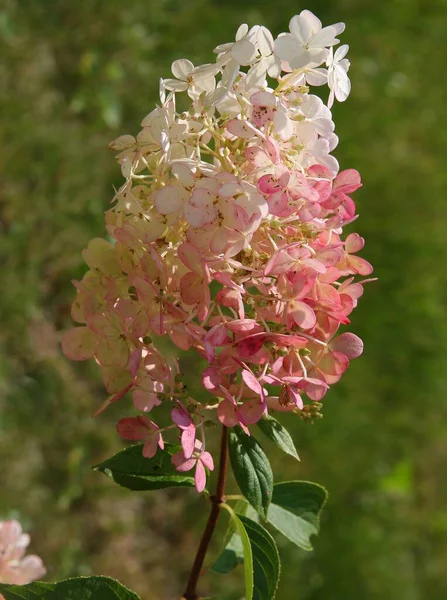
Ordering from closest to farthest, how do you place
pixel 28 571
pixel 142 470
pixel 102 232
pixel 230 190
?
pixel 230 190 < pixel 142 470 < pixel 28 571 < pixel 102 232

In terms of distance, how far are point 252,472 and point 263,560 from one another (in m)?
0.09

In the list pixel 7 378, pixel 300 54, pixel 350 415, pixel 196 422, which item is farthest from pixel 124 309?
pixel 350 415

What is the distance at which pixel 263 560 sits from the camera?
0.63 meters

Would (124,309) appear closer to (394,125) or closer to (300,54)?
(300,54)

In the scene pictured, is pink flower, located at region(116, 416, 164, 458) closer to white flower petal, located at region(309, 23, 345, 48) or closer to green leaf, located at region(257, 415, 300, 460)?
green leaf, located at region(257, 415, 300, 460)

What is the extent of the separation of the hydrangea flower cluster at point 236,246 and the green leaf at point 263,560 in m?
0.11

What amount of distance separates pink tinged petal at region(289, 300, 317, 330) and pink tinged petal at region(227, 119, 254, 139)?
118mm

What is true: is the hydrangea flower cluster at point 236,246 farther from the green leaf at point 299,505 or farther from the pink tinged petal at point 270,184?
the green leaf at point 299,505

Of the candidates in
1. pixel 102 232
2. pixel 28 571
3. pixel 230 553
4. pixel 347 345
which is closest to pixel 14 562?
pixel 28 571

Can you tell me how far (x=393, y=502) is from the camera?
2.07 meters

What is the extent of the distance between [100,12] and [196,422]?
167cm

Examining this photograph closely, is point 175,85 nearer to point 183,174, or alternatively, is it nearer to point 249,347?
point 183,174

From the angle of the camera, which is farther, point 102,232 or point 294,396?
point 102,232

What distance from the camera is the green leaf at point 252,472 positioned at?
58cm
